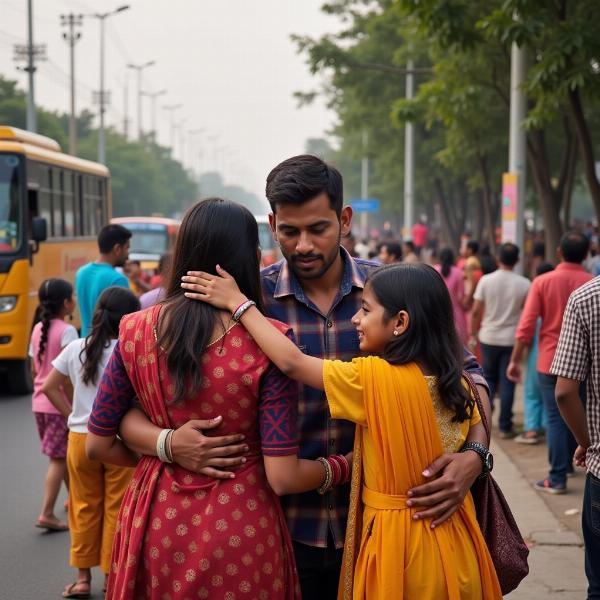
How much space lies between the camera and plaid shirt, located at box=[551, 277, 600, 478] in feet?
13.1

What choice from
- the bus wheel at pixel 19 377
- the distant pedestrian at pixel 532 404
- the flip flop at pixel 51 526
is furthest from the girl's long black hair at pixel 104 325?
the bus wheel at pixel 19 377

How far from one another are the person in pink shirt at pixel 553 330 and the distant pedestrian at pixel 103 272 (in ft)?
10.2

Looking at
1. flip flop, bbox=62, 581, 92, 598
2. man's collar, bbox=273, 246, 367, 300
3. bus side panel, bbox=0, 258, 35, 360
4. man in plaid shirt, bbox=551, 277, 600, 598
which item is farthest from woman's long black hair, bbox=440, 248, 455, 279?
man's collar, bbox=273, 246, 367, 300

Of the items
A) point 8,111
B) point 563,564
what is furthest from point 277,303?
point 8,111

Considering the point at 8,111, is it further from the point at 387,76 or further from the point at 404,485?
the point at 404,485

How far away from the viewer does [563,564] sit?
6.32 m

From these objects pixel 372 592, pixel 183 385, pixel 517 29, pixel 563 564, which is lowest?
pixel 563 564

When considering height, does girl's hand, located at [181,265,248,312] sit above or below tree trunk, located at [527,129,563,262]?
below

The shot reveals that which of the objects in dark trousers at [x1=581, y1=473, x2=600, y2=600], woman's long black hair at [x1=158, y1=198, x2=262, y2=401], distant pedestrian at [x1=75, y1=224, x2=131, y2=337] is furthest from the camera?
distant pedestrian at [x1=75, y1=224, x2=131, y2=337]

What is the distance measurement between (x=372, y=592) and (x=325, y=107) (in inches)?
1404

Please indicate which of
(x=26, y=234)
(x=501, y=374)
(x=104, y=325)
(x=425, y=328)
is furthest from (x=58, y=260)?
(x=425, y=328)

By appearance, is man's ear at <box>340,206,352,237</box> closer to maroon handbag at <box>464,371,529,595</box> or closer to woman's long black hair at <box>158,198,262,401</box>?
woman's long black hair at <box>158,198,262,401</box>

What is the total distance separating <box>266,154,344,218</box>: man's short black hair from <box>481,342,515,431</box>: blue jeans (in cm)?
762

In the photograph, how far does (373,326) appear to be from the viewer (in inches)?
118
